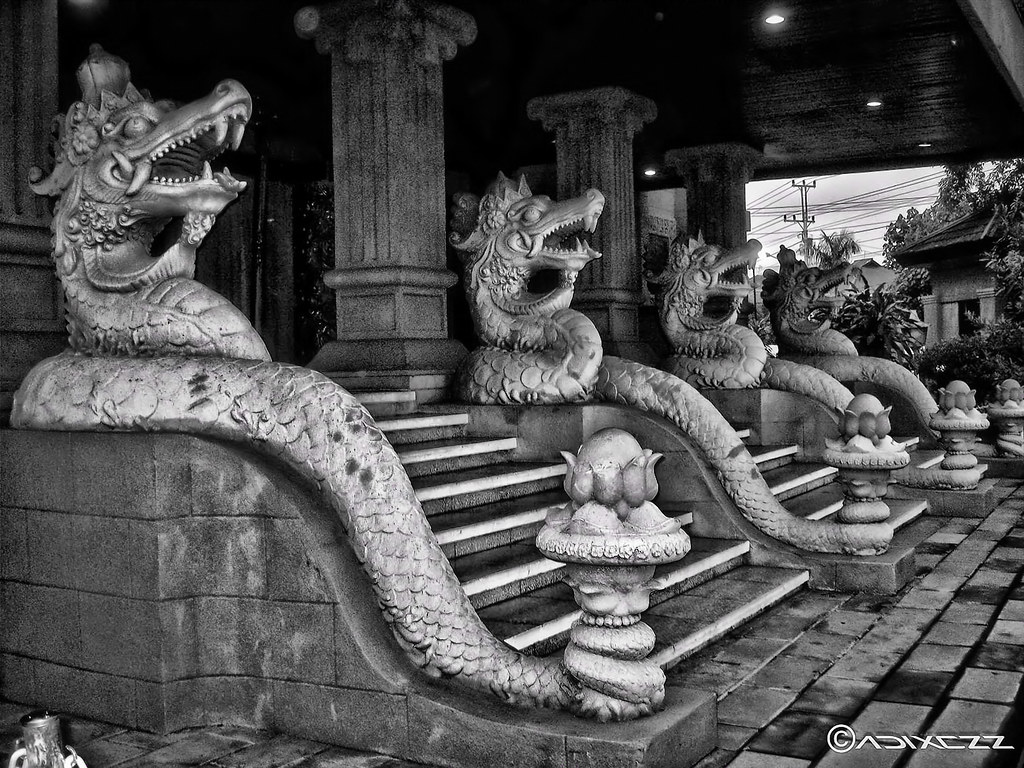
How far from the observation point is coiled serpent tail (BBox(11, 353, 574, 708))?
10.1 feet

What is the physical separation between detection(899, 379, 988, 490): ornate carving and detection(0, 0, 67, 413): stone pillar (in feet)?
21.2

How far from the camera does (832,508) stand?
6.53 meters

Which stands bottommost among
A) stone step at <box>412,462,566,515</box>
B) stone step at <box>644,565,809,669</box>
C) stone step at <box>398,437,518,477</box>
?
stone step at <box>644,565,809,669</box>

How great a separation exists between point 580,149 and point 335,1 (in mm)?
2970

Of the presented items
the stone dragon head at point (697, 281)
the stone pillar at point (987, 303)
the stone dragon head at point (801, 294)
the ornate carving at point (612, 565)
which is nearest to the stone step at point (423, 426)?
the ornate carving at point (612, 565)

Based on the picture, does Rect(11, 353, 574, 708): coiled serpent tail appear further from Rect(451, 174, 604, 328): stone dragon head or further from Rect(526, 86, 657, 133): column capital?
Rect(526, 86, 657, 133): column capital

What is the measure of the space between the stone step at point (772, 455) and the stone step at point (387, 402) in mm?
2559

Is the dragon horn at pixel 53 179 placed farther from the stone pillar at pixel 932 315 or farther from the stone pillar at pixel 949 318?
the stone pillar at pixel 949 318

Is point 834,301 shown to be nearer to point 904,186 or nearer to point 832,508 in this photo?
point 832,508

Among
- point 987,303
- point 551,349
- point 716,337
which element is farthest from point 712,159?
point 987,303

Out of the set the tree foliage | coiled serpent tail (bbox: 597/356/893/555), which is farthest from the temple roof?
coiled serpent tail (bbox: 597/356/893/555)

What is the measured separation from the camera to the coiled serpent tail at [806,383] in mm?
7750

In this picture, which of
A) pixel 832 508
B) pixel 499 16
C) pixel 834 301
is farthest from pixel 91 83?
pixel 834 301

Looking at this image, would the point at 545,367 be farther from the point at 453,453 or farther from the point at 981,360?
the point at 981,360
